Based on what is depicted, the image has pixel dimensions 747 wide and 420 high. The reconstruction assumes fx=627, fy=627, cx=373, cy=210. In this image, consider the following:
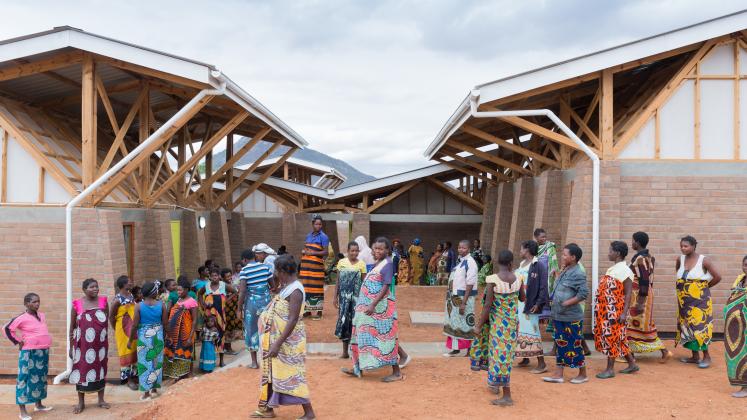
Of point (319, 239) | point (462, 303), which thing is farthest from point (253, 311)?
point (319, 239)

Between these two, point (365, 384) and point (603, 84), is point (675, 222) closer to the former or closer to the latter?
point (603, 84)

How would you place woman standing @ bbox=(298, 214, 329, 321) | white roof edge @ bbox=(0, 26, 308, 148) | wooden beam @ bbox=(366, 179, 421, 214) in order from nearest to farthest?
white roof edge @ bbox=(0, 26, 308, 148) < woman standing @ bbox=(298, 214, 329, 321) < wooden beam @ bbox=(366, 179, 421, 214)

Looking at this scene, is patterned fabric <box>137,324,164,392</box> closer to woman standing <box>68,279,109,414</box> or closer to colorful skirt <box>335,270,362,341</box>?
woman standing <box>68,279,109,414</box>

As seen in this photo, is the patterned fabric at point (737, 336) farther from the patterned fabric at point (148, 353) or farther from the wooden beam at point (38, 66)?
the wooden beam at point (38, 66)

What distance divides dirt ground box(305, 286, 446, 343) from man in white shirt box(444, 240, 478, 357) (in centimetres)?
159

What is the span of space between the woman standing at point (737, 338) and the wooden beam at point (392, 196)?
14.0m

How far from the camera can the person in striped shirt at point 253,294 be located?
7.87 m

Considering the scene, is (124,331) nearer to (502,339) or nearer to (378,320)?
(378,320)

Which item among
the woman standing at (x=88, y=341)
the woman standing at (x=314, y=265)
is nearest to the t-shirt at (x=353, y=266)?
the woman standing at (x=314, y=265)

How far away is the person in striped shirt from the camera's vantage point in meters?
7.87

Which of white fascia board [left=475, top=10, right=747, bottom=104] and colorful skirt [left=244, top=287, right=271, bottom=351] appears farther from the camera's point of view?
white fascia board [left=475, top=10, right=747, bottom=104]

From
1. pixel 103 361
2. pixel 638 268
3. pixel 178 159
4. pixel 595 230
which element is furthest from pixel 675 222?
pixel 178 159

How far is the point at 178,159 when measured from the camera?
44.9 feet

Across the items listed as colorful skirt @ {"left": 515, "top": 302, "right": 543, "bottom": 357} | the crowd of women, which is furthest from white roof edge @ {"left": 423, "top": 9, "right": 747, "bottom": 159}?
colorful skirt @ {"left": 515, "top": 302, "right": 543, "bottom": 357}
